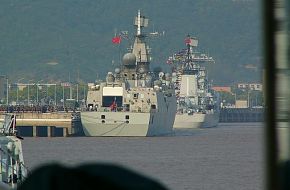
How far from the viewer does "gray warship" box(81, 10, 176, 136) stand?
2016 inches

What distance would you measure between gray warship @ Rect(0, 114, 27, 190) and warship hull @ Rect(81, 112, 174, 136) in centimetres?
3387

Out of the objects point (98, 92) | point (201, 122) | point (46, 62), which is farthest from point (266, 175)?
point (46, 62)

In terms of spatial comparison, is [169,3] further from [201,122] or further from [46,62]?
[201,122]

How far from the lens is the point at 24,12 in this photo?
118 metres

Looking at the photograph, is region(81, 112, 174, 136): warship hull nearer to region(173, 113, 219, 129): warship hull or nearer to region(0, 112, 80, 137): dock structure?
region(0, 112, 80, 137): dock structure

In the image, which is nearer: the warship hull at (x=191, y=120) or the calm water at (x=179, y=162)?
the calm water at (x=179, y=162)

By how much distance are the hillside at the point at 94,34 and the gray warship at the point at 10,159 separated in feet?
201

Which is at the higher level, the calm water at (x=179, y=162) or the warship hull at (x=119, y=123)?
the warship hull at (x=119, y=123)

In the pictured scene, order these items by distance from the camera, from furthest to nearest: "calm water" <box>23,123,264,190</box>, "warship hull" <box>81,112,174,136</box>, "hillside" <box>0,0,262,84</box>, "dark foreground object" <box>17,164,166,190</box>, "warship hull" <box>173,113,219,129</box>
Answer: "hillside" <box>0,0,262,84</box>, "warship hull" <box>173,113,219,129</box>, "warship hull" <box>81,112,174,136</box>, "calm water" <box>23,123,264,190</box>, "dark foreground object" <box>17,164,166,190</box>

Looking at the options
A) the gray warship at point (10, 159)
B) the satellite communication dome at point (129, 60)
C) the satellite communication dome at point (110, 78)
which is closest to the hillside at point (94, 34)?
the satellite communication dome at point (129, 60)

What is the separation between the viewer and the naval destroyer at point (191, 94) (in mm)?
70438

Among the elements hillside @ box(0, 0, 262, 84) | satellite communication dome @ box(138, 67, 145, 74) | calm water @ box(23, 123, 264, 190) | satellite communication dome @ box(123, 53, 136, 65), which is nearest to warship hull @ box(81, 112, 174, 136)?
calm water @ box(23, 123, 264, 190)

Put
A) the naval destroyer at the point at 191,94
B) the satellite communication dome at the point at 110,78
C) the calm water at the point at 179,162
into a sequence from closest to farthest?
the calm water at the point at 179,162 < the satellite communication dome at the point at 110,78 < the naval destroyer at the point at 191,94

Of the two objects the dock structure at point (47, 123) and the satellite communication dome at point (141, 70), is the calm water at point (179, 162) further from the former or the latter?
the satellite communication dome at point (141, 70)
